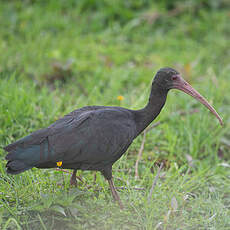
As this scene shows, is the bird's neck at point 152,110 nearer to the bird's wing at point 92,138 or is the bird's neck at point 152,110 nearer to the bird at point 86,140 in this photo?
the bird at point 86,140

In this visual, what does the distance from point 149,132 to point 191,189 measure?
1.14 metres

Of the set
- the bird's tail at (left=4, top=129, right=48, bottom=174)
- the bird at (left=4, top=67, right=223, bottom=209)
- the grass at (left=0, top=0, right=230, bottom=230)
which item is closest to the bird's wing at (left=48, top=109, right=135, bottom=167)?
the bird at (left=4, top=67, right=223, bottom=209)

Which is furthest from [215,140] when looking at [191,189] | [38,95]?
[38,95]

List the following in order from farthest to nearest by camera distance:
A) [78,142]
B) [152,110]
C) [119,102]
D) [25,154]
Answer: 1. [119,102]
2. [152,110]
3. [78,142]
4. [25,154]

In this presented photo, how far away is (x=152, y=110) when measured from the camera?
387 centimetres

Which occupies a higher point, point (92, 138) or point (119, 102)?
point (92, 138)

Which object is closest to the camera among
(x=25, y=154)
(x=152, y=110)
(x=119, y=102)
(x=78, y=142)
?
(x=25, y=154)

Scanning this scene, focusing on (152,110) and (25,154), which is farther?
(152,110)

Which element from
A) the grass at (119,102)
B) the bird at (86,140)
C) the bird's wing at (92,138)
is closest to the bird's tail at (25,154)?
the bird at (86,140)

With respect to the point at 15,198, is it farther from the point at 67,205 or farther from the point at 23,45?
the point at 23,45

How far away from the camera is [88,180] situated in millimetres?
4121

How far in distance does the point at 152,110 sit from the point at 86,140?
68 cm

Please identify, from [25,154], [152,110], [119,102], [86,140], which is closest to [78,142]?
[86,140]

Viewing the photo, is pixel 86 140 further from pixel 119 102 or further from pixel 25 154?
pixel 119 102
